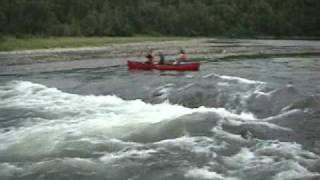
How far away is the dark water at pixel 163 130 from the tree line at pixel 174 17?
70410 millimetres

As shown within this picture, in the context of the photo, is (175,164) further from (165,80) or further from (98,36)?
(98,36)

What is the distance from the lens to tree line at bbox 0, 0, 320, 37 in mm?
104500

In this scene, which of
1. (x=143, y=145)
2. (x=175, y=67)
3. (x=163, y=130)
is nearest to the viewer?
(x=143, y=145)

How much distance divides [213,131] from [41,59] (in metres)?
40.7

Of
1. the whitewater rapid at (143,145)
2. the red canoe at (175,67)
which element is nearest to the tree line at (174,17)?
the red canoe at (175,67)

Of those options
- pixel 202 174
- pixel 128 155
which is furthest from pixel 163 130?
pixel 202 174

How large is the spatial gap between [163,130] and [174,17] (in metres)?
115

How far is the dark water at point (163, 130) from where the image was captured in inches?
618

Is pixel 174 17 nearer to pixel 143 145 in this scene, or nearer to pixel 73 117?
pixel 73 117

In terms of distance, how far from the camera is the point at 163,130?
20234 millimetres

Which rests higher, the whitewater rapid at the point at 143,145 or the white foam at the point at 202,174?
the white foam at the point at 202,174

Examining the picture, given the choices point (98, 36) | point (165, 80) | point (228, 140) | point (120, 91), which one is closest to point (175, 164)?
point (228, 140)

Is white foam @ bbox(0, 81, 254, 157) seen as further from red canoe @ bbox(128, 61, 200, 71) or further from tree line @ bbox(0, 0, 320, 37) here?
tree line @ bbox(0, 0, 320, 37)

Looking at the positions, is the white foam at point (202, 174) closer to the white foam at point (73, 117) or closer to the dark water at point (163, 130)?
the dark water at point (163, 130)
